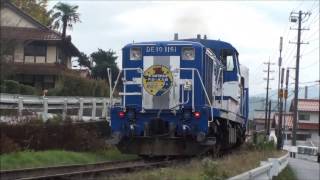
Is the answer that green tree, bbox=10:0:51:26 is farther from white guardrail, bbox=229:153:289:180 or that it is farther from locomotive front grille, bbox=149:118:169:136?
white guardrail, bbox=229:153:289:180

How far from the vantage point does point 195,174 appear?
35.8 ft

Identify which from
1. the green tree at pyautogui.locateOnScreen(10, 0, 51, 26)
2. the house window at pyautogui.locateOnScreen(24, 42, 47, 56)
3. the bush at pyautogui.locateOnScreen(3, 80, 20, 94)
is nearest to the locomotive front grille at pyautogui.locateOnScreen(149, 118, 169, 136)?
the bush at pyautogui.locateOnScreen(3, 80, 20, 94)

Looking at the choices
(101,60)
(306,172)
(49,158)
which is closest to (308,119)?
(101,60)

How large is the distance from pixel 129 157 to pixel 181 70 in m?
6.51

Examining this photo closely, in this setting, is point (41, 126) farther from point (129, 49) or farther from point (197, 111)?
point (197, 111)

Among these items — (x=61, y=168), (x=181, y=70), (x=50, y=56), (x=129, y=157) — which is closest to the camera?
(x=61, y=168)

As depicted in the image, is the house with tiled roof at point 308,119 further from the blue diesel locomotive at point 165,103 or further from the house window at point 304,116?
the blue diesel locomotive at point 165,103

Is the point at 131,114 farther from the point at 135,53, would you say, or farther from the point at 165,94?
the point at 135,53

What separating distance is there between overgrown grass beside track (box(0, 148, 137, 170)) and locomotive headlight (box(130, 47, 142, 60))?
402 cm

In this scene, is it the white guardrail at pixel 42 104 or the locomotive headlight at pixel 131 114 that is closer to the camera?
the locomotive headlight at pixel 131 114

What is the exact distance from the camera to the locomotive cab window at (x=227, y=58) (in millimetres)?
20750

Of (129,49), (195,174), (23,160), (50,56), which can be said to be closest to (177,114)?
(129,49)

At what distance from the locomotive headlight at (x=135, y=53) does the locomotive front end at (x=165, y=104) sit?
10cm

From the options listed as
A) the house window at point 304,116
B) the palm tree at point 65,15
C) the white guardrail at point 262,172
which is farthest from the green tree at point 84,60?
the white guardrail at point 262,172
